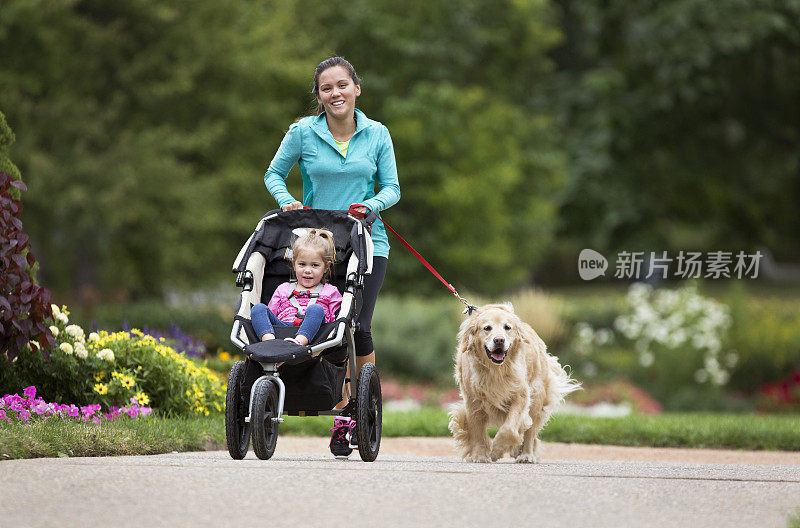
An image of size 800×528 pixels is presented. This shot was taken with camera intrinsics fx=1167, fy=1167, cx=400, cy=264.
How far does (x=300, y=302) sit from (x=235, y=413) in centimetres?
78

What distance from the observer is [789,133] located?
30.3 metres

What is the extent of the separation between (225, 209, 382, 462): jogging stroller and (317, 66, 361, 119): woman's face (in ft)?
2.13

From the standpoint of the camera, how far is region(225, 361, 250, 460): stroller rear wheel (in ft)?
21.6

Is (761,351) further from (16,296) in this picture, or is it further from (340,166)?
(16,296)

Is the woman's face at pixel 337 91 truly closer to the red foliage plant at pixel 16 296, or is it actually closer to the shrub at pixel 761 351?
the red foliage plant at pixel 16 296

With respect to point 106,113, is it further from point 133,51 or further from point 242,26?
point 242,26

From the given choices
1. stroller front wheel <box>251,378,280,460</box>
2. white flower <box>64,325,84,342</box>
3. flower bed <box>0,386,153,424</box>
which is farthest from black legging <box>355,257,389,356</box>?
white flower <box>64,325,84,342</box>

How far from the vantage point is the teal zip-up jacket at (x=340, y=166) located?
7.31 metres

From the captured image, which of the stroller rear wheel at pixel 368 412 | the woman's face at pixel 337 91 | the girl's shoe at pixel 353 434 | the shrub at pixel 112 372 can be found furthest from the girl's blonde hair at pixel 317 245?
the shrub at pixel 112 372

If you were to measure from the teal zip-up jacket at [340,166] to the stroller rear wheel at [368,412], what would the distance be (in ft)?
2.82

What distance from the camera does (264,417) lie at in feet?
21.1

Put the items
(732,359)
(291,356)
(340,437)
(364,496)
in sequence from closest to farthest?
(364,496), (291,356), (340,437), (732,359)

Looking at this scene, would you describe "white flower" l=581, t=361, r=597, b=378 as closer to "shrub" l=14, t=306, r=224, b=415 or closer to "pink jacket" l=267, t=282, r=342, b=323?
"shrub" l=14, t=306, r=224, b=415

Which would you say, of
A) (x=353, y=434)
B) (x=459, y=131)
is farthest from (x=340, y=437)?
(x=459, y=131)
